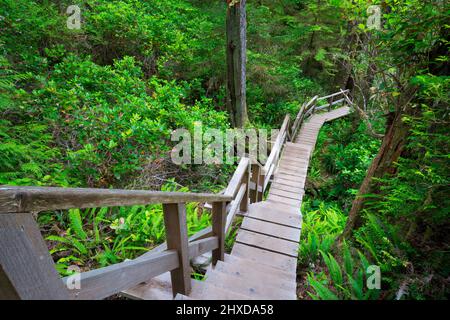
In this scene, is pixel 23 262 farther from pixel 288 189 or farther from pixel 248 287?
pixel 288 189

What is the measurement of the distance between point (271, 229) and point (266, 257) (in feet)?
2.28

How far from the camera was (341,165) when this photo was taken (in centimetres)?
960

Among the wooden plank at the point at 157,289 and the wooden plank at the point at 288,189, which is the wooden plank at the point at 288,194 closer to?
the wooden plank at the point at 288,189

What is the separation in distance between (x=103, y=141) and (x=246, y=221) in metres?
2.84

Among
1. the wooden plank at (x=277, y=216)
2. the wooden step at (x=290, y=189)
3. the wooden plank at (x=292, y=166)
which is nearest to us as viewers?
the wooden plank at (x=277, y=216)

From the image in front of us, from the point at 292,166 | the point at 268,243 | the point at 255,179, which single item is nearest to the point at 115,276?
the point at 268,243

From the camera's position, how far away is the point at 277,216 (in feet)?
16.2

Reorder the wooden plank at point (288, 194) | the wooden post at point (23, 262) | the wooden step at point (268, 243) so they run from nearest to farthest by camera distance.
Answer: the wooden post at point (23, 262)
the wooden step at point (268, 243)
the wooden plank at point (288, 194)

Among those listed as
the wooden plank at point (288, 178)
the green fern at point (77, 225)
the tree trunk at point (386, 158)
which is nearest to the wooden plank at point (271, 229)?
the tree trunk at point (386, 158)

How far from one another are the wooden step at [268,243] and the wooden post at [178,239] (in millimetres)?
1971

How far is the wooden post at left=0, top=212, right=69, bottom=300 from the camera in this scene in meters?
0.85

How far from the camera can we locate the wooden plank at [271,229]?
4.35 metres

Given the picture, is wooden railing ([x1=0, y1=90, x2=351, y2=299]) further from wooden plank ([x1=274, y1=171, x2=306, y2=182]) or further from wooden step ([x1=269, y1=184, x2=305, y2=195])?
wooden plank ([x1=274, y1=171, x2=306, y2=182])
